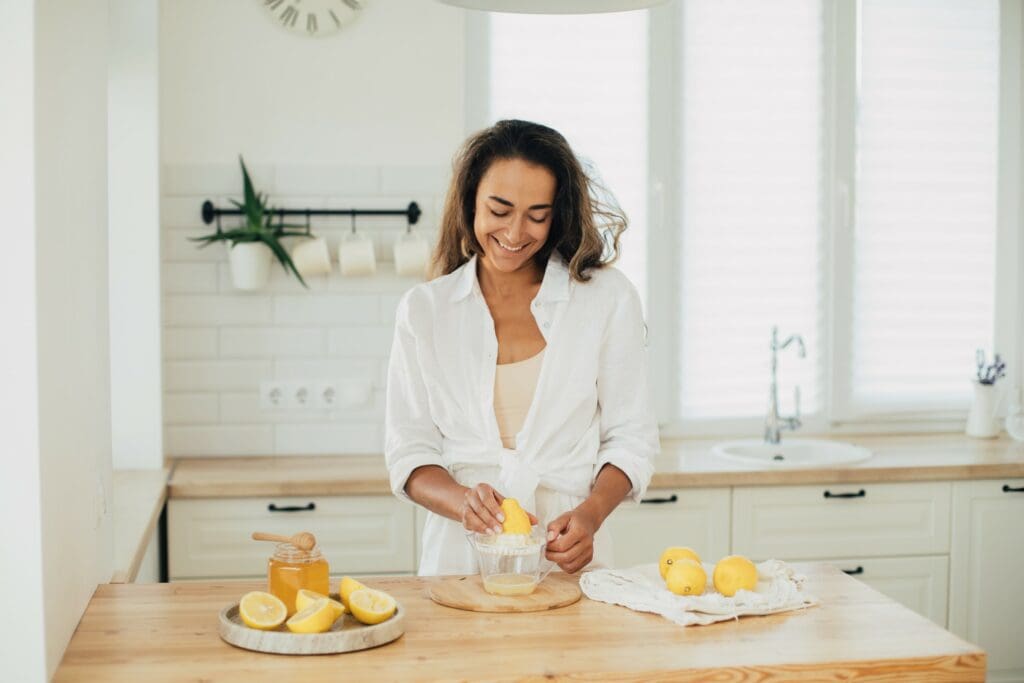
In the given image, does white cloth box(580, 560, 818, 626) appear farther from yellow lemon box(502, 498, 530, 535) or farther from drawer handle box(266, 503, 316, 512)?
drawer handle box(266, 503, 316, 512)

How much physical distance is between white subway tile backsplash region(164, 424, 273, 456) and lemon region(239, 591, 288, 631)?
2127 mm

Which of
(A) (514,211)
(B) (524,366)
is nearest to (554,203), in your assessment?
(A) (514,211)

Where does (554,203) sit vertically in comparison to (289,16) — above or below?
below

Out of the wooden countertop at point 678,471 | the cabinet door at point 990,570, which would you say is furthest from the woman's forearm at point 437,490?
the cabinet door at point 990,570

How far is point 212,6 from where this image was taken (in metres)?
3.83

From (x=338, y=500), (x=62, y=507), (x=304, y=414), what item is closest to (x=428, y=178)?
(x=304, y=414)

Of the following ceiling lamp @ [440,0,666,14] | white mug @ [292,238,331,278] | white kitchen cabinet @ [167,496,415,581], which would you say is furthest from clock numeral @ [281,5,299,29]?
ceiling lamp @ [440,0,666,14]

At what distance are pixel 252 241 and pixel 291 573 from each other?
2.08 metres

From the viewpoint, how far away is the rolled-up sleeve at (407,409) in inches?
90.7

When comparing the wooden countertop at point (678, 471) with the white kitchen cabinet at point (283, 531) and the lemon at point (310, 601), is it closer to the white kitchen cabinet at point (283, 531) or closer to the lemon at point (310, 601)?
the white kitchen cabinet at point (283, 531)

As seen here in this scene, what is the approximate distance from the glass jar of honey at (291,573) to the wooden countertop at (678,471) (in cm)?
159

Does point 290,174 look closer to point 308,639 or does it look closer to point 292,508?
point 292,508

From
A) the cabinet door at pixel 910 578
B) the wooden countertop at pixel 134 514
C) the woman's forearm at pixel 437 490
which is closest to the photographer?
the woman's forearm at pixel 437 490

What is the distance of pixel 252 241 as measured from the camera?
148 inches
